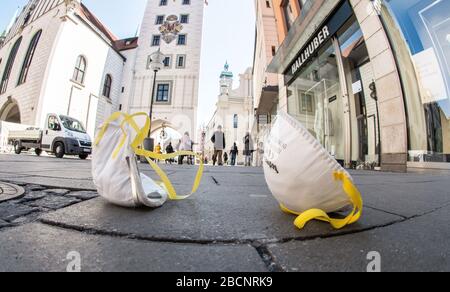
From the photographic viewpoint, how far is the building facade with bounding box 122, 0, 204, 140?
20.8 m

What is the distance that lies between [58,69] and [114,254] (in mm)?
20318

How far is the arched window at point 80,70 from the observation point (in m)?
17.9

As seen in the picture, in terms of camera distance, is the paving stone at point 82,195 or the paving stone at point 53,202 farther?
the paving stone at point 82,195

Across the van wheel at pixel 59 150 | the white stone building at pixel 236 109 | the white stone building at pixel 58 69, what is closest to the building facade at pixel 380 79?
the van wheel at pixel 59 150

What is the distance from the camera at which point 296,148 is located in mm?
928

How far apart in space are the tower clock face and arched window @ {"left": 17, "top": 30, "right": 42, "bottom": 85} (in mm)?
10071

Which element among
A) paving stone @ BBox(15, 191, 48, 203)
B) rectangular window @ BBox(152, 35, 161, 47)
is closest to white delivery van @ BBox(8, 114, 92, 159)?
paving stone @ BBox(15, 191, 48, 203)

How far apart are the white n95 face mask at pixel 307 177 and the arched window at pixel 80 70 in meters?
21.2

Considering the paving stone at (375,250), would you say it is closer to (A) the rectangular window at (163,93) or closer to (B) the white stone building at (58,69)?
(B) the white stone building at (58,69)

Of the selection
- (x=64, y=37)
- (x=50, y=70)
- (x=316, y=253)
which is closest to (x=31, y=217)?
(x=316, y=253)

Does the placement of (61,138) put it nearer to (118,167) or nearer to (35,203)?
(35,203)

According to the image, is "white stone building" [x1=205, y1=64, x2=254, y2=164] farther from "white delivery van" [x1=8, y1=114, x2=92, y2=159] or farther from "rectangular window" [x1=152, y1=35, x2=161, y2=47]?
"white delivery van" [x1=8, y1=114, x2=92, y2=159]

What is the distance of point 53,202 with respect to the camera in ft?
4.04

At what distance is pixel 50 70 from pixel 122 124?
19.4 meters
